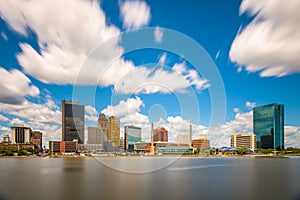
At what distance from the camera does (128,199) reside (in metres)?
18.1

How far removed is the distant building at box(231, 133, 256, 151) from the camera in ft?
550

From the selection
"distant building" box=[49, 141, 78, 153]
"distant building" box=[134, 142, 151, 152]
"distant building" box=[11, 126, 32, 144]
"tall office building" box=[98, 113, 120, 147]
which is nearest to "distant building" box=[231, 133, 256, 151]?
"distant building" box=[134, 142, 151, 152]

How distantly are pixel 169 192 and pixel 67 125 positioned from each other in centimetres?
15539

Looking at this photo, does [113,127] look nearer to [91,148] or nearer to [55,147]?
[91,148]

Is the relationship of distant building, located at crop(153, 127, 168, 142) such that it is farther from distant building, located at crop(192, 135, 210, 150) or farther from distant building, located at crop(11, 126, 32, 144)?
distant building, located at crop(11, 126, 32, 144)

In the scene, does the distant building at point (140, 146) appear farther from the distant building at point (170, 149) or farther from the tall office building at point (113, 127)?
the tall office building at point (113, 127)

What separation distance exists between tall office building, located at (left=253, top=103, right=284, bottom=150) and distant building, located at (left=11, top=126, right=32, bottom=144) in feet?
579

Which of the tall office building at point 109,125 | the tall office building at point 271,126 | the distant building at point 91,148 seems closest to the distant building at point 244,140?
the tall office building at point 271,126

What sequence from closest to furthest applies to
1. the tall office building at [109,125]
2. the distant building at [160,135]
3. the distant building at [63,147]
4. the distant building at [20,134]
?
the tall office building at [109,125], the distant building at [160,135], the distant building at [63,147], the distant building at [20,134]

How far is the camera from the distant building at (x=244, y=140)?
16762 cm

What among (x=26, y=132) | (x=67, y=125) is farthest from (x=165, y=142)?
(x=26, y=132)

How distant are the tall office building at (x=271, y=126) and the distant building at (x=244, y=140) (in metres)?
3.92

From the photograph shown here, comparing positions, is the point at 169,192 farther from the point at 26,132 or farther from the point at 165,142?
the point at 26,132

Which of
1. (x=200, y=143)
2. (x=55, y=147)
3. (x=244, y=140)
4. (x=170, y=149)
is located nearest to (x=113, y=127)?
(x=170, y=149)
